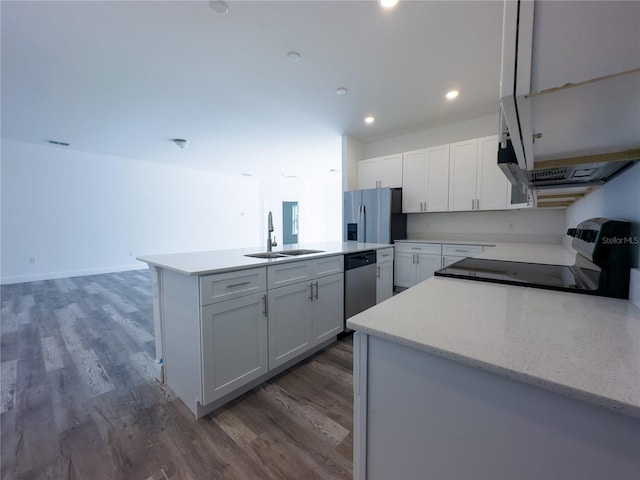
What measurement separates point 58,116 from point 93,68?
1856 mm

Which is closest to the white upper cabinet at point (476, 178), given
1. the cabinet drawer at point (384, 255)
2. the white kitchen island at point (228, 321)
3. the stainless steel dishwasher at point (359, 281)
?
the cabinet drawer at point (384, 255)

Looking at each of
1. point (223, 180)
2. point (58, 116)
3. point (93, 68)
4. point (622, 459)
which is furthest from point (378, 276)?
point (223, 180)

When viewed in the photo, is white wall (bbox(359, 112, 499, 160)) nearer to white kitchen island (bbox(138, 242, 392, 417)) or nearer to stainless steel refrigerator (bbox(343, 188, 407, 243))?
stainless steel refrigerator (bbox(343, 188, 407, 243))

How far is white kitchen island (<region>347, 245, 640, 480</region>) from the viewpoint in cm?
47

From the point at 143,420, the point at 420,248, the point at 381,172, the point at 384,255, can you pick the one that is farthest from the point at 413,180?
the point at 143,420

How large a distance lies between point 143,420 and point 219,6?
112 inches

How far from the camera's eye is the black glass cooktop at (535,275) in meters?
1.01

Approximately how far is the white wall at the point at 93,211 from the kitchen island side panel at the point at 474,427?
23.8 feet

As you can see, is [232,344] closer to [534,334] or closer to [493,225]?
[534,334]

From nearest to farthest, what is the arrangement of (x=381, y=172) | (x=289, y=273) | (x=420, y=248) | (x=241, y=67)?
(x=289, y=273) < (x=241, y=67) < (x=420, y=248) < (x=381, y=172)

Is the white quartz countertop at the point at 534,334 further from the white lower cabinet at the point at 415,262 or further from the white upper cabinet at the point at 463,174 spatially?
the white upper cabinet at the point at 463,174

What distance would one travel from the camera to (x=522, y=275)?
125cm

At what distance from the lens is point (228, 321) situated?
1626 millimetres

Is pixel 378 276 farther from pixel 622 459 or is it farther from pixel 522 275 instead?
pixel 622 459
